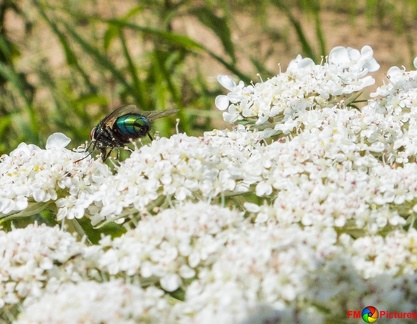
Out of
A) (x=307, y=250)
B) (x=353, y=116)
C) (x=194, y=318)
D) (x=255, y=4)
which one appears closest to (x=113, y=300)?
(x=194, y=318)

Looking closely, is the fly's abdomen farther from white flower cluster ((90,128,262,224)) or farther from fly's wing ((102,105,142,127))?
white flower cluster ((90,128,262,224))

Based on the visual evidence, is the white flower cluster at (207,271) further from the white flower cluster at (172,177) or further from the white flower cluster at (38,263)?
the white flower cluster at (172,177)

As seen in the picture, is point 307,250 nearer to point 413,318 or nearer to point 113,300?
point 413,318

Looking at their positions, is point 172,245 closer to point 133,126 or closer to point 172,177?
point 172,177

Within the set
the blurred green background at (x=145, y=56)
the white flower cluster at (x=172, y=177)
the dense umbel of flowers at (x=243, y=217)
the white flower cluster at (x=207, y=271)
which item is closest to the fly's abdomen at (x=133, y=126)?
the dense umbel of flowers at (x=243, y=217)

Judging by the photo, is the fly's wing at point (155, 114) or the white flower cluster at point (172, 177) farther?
the fly's wing at point (155, 114)

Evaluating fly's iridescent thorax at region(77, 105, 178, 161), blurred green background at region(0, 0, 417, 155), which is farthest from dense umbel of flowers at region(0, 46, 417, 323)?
blurred green background at region(0, 0, 417, 155)
